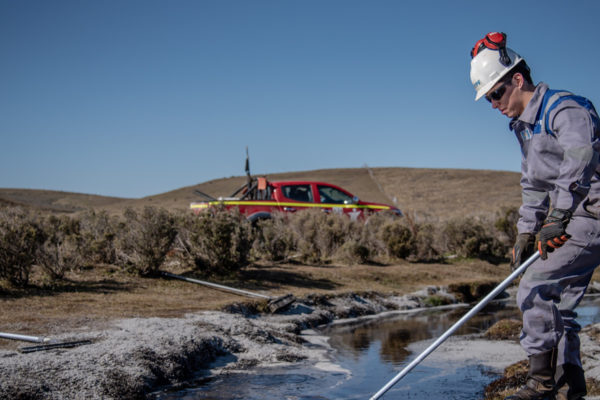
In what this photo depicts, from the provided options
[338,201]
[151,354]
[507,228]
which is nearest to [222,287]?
[151,354]

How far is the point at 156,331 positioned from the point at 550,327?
4.38 meters

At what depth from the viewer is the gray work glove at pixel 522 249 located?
4.24m

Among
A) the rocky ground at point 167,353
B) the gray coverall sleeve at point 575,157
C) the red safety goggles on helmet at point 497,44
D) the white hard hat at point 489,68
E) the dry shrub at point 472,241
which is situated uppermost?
the red safety goggles on helmet at point 497,44

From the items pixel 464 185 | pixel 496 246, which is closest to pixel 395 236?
pixel 496 246

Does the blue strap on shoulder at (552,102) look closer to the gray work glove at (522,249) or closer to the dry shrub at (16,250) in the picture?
the gray work glove at (522,249)

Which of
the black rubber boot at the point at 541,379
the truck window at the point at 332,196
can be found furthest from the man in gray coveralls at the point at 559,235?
the truck window at the point at 332,196

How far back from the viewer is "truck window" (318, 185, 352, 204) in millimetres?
17750

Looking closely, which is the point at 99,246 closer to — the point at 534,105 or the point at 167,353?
the point at 167,353

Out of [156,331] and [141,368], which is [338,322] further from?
[141,368]

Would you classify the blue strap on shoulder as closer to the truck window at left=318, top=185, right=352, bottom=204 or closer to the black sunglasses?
the black sunglasses

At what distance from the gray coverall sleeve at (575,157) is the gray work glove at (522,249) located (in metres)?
0.60

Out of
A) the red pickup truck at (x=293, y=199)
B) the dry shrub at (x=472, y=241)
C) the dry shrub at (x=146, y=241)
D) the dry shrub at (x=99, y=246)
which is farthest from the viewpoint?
the dry shrub at (x=472, y=241)

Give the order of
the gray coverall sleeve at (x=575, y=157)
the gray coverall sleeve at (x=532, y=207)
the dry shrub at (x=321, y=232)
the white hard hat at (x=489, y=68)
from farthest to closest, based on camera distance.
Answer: the dry shrub at (x=321, y=232)
the gray coverall sleeve at (x=532, y=207)
the white hard hat at (x=489, y=68)
the gray coverall sleeve at (x=575, y=157)

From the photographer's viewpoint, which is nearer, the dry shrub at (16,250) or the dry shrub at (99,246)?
the dry shrub at (16,250)
